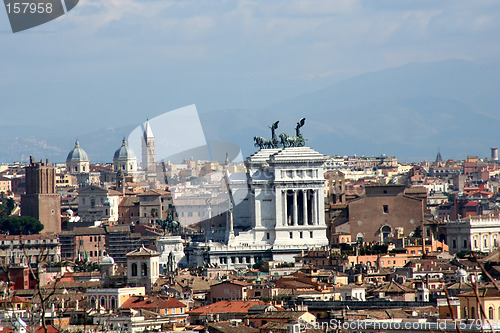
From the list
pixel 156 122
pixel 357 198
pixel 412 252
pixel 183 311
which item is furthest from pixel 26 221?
pixel 183 311

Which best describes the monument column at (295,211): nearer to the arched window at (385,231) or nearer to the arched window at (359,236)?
the arched window at (359,236)

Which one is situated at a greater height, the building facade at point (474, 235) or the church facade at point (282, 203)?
the church facade at point (282, 203)

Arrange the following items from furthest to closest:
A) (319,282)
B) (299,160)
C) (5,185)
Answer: (5,185) → (299,160) → (319,282)

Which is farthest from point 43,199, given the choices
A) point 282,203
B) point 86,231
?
point 282,203

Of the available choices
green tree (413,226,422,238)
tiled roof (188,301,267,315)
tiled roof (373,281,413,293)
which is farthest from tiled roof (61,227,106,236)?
tiled roof (373,281,413,293)

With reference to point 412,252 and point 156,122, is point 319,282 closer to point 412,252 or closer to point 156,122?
point 156,122

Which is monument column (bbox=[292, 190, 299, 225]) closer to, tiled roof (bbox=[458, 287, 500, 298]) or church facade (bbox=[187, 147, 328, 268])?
church facade (bbox=[187, 147, 328, 268])

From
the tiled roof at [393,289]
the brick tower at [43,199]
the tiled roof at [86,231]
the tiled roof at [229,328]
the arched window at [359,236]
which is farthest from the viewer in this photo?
the brick tower at [43,199]

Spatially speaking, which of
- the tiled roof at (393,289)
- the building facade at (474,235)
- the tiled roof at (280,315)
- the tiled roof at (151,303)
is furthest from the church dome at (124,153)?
the tiled roof at (280,315)
